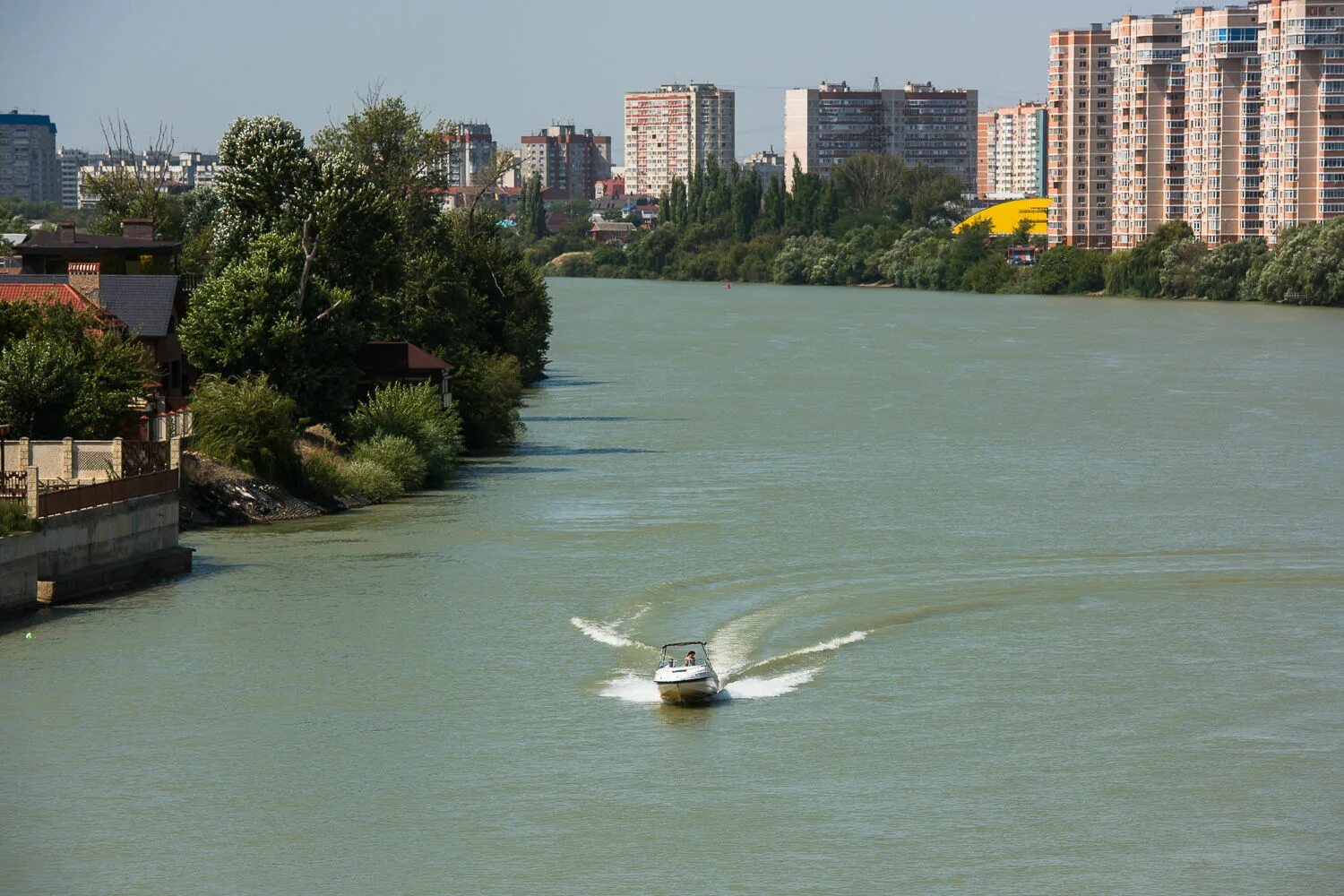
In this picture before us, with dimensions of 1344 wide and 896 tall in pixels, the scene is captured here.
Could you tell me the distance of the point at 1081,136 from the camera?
186750 mm

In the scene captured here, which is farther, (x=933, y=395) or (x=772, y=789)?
(x=933, y=395)

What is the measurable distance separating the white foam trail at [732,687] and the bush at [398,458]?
746 inches

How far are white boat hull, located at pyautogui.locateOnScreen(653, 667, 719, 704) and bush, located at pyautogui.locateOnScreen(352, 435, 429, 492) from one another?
20.5 meters

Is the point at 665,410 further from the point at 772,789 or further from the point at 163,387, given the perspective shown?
the point at 772,789

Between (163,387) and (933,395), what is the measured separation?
3119 cm

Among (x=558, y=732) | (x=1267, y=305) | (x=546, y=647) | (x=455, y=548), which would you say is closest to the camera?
(x=558, y=732)

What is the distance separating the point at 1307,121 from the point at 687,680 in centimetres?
13692

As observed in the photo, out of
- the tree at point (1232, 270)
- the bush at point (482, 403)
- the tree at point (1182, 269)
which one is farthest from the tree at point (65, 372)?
the tree at point (1182, 269)

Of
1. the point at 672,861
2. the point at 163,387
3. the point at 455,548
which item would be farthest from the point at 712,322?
the point at 672,861

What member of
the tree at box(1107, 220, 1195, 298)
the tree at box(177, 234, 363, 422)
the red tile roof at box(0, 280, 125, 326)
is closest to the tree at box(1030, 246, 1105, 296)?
the tree at box(1107, 220, 1195, 298)

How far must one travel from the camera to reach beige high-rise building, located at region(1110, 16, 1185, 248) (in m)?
170

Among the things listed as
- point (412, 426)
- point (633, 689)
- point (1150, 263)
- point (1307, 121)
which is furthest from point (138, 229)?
point (1307, 121)

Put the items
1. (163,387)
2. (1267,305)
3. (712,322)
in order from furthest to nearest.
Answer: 1. (1267,305)
2. (712,322)
3. (163,387)

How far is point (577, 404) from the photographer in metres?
70.0
